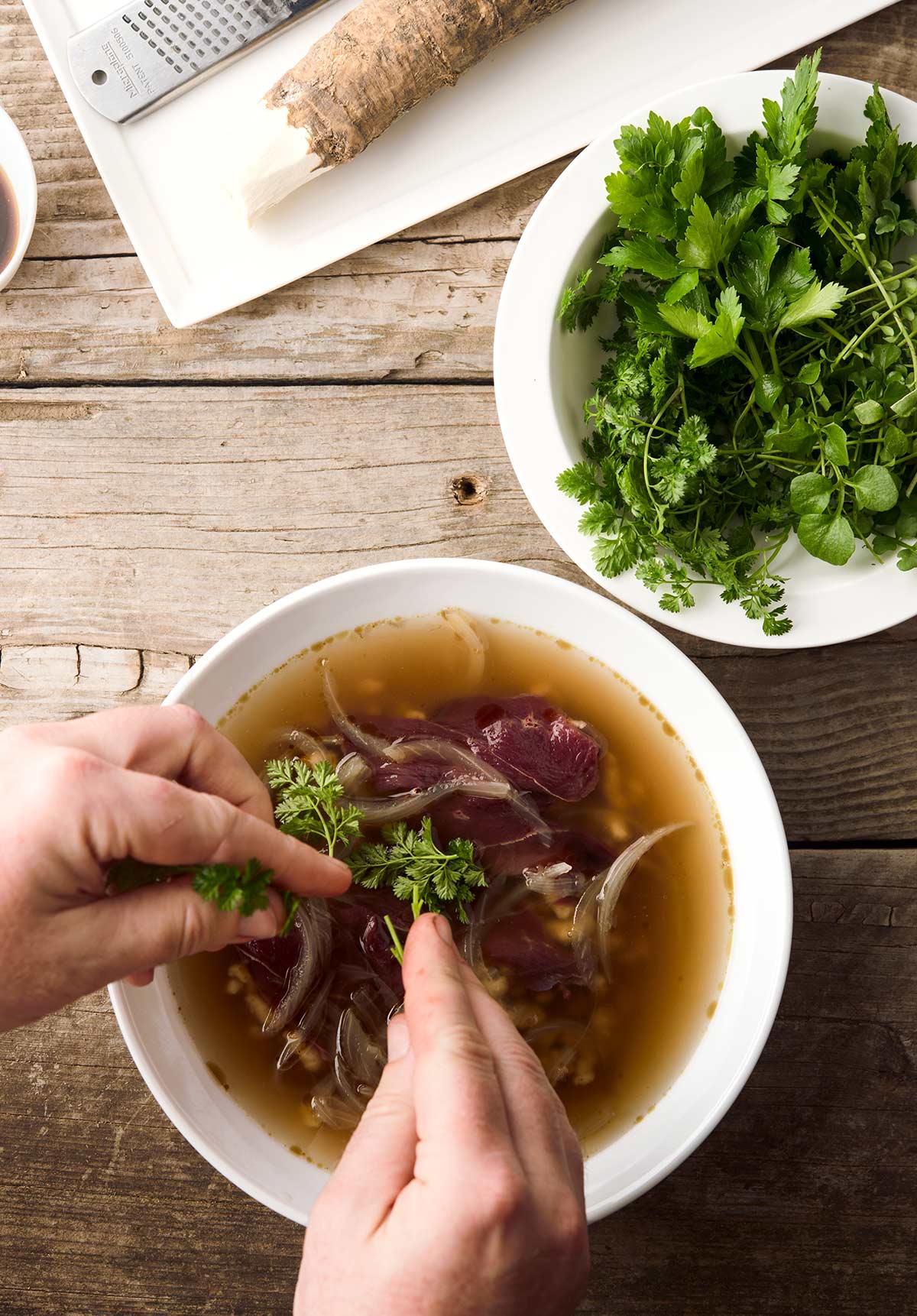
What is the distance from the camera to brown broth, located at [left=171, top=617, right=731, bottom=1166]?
1557mm

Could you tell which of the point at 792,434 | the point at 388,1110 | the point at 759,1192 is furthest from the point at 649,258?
the point at 759,1192

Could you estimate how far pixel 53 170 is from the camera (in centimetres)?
174

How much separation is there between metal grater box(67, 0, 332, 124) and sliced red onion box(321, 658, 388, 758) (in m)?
1.08

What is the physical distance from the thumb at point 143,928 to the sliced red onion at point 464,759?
54 cm

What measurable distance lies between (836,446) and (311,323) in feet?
3.14

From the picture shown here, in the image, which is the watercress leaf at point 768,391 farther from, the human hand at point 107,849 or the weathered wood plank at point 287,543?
the human hand at point 107,849

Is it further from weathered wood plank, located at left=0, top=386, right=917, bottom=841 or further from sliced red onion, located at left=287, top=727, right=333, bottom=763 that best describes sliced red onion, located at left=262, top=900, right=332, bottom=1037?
weathered wood plank, located at left=0, top=386, right=917, bottom=841

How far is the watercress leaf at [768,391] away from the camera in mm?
1364

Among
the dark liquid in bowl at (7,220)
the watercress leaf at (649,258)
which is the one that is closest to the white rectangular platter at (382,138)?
the dark liquid in bowl at (7,220)

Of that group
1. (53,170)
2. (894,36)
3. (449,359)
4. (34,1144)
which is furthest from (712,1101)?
(53,170)

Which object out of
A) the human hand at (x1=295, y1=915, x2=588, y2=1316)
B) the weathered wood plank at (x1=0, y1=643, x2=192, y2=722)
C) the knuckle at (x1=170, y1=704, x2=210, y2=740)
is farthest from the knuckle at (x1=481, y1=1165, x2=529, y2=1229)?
the weathered wood plank at (x1=0, y1=643, x2=192, y2=722)

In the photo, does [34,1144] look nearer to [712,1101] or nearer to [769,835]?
[712,1101]

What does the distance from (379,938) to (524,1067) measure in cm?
46

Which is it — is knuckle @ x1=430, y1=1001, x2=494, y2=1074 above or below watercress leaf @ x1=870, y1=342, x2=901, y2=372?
below
